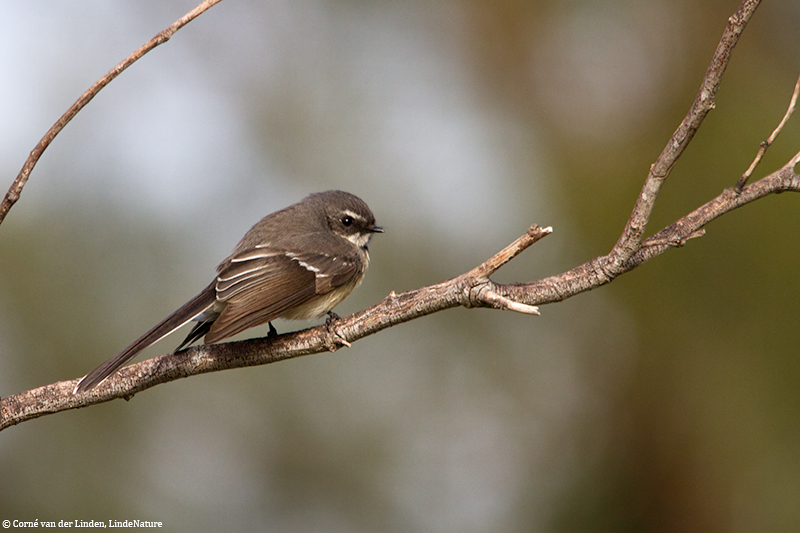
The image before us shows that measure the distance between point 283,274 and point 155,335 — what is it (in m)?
0.96

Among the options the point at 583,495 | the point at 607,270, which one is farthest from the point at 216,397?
the point at 607,270

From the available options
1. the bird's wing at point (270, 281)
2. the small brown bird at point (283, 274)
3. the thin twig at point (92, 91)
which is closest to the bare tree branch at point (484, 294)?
the small brown bird at point (283, 274)

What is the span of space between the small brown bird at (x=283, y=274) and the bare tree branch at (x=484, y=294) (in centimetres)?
13

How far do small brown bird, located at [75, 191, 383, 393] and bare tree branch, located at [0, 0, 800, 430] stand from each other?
0.13 m

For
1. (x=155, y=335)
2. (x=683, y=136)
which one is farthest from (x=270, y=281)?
(x=683, y=136)

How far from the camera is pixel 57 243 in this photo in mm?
8031

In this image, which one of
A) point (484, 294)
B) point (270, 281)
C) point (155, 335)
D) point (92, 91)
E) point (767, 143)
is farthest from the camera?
point (270, 281)

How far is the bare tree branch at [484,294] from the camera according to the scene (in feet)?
9.53

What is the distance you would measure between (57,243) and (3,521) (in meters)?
3.30

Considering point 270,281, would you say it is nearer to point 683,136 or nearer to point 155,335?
point 155,335

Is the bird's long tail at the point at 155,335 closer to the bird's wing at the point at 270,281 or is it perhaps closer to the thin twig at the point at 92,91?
the bird's wing at the point at 270,281

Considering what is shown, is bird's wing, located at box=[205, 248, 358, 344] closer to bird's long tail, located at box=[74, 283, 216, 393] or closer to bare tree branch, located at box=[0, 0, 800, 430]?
bird's long tail, located at box=[74, 283, 216, 393]

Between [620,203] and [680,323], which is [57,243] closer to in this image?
[620,203]

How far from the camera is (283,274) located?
170 inches
